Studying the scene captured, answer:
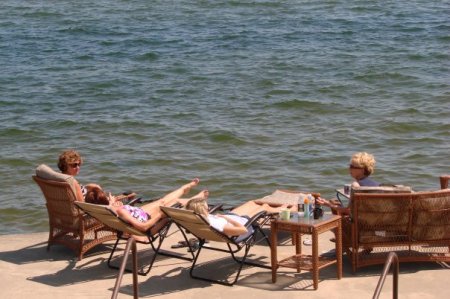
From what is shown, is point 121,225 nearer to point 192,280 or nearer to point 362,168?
point 192,280

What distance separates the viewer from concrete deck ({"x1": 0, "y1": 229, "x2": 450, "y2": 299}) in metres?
8.58

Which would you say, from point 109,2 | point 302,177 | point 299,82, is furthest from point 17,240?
point 109,2

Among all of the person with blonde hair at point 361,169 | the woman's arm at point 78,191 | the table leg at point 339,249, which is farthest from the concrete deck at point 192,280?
the person with blonde hair at point 361,169

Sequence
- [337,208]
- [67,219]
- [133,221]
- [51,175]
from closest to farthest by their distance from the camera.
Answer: [133,221] → [337,208] → [51,175] → [67,219]

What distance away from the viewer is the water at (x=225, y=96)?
49.5ft

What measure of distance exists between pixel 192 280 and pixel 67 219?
5.12 ft

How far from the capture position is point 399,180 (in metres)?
14.4

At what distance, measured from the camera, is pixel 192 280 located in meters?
9.00

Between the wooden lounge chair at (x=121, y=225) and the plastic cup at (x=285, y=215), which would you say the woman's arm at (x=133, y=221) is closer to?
the wooden lounge chair at (x=121, y=225)

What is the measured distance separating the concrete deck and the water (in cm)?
280

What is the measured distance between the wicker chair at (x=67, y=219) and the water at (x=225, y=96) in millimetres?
2366

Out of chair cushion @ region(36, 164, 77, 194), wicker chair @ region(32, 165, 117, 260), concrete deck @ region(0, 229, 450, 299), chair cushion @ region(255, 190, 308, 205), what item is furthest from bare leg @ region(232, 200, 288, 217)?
chair cushion @ region(36, 164, 77, 194)

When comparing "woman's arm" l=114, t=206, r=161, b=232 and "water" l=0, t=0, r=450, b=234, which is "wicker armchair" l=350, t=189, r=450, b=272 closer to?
"woman's arm" l=114, t=206, r=161, b=232

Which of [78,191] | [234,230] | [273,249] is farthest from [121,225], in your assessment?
[273,249]
